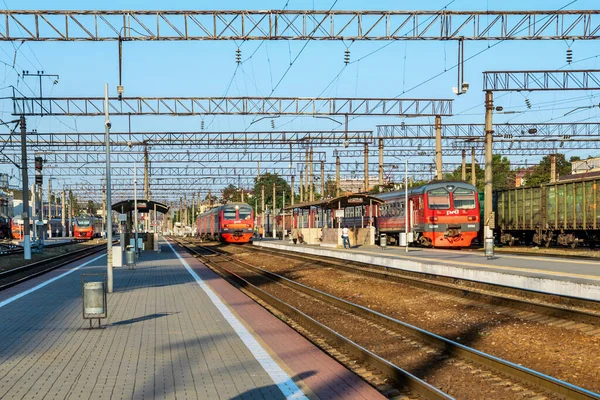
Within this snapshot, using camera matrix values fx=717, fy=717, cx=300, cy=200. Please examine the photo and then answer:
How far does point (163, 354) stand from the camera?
404 inches

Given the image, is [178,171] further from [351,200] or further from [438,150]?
[438,150]

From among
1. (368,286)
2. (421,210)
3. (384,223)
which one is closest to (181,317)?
(368,286)

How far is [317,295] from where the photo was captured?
66.9 ft

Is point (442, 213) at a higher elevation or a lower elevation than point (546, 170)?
lower

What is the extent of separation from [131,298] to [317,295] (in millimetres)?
5248

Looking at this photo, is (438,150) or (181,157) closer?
(438,150)

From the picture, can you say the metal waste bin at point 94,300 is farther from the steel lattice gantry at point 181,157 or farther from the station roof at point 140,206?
the steel lattice gantry at point 181,157

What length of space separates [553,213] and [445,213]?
5.37 m

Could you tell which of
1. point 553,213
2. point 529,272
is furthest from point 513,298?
point 553,213

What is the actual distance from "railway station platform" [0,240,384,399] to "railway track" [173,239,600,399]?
2.21 feet

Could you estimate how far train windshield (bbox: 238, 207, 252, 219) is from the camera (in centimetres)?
5753

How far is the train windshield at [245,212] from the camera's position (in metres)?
57.5

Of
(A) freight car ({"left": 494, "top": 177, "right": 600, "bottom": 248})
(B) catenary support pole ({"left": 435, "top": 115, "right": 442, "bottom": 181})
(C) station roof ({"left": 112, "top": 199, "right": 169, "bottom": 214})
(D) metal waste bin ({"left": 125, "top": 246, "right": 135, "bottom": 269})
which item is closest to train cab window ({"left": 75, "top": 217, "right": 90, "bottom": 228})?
(C) station roof ({"left": 112, "top": 199, "right": 169, "bottom": 214})

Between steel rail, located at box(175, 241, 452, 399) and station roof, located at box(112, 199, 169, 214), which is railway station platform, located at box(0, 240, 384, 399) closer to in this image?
steel rail, located at box(175, 241, 452, 399)
